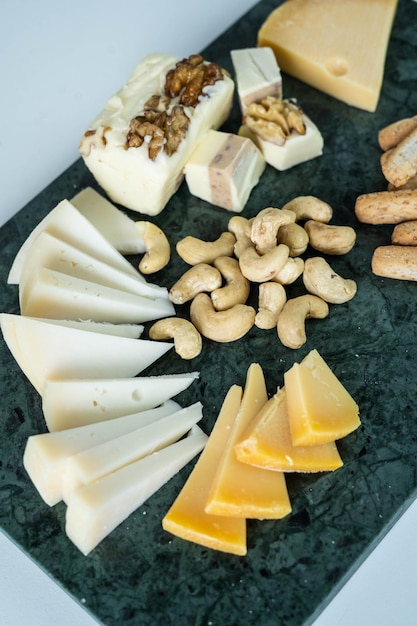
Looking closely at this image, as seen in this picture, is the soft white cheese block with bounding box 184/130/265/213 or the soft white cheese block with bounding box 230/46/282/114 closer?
the soft white cheese block with bounding box 184/130/265/213

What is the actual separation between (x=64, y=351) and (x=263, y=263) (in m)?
0.52

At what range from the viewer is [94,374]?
2061 millimetres

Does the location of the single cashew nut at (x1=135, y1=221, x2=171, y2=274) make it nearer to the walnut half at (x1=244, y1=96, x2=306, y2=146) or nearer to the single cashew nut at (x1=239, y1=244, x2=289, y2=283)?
the single cashew nut at (x1=239, y1=244, x2=289, y2=283)

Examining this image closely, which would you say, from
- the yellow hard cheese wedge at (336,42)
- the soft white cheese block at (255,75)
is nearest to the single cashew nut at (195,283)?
the soft white cheese block at (255,75)

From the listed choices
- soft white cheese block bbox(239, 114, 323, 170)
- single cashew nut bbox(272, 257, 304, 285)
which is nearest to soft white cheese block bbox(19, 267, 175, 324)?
single cashew nut bbox(272, 257, 304, 285)

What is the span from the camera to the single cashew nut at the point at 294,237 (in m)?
2.22

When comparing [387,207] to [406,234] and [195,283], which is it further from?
[195,283]

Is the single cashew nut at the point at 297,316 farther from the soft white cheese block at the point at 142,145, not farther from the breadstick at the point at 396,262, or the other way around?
the soft white cheese block at the point at 142,145

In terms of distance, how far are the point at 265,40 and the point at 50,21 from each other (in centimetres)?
83

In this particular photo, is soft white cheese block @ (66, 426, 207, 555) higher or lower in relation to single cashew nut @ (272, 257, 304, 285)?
higher

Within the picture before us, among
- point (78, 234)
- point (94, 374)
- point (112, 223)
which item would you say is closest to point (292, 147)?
point (112, 223)

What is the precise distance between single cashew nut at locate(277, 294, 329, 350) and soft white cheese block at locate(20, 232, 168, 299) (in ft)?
1.16

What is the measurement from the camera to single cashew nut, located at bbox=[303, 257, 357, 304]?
2.16 metres

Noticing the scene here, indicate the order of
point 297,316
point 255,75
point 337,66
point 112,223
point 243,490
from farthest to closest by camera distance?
point 337,66 → point 255,75 → point 112,223 → point 297,316 → point 243,490
